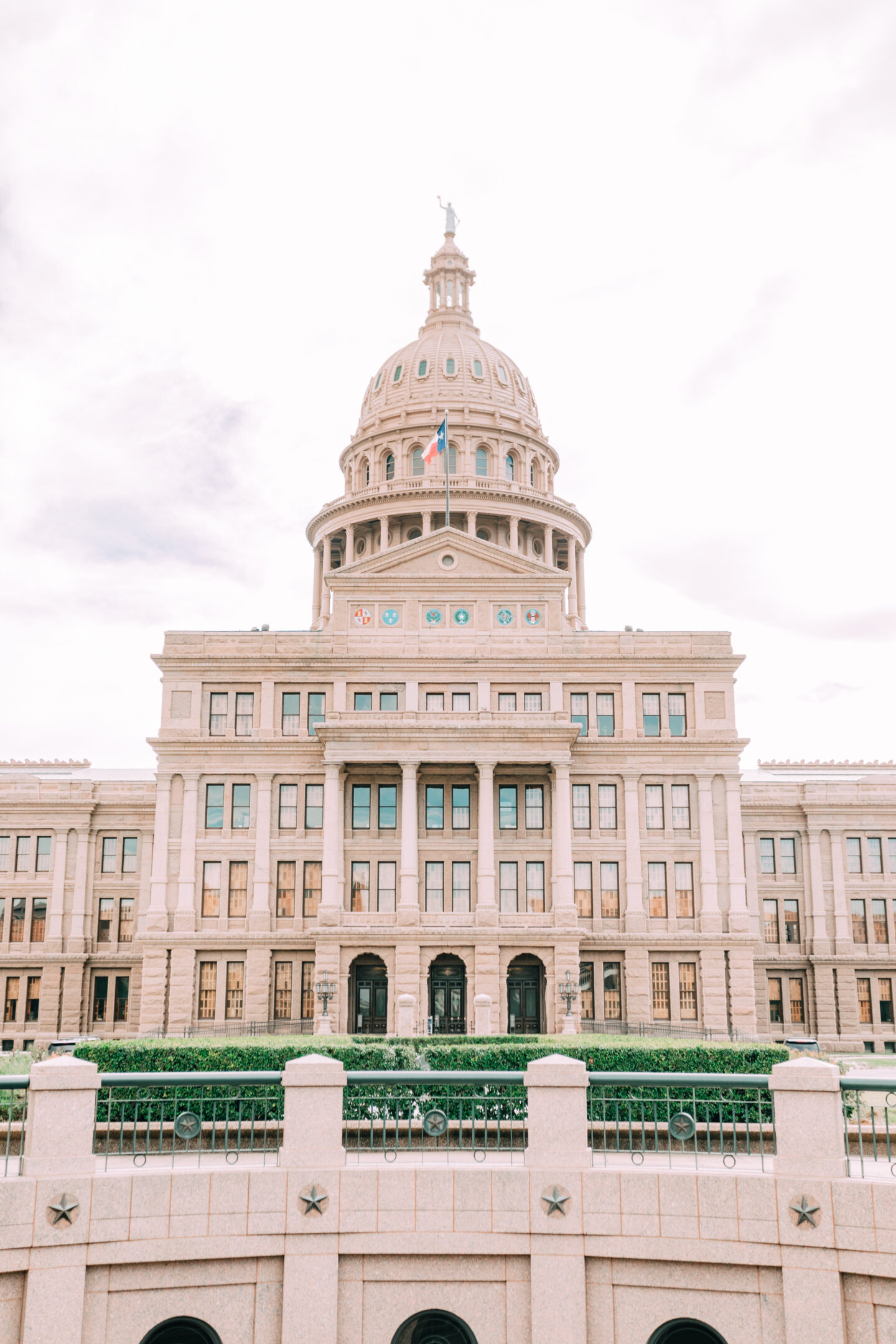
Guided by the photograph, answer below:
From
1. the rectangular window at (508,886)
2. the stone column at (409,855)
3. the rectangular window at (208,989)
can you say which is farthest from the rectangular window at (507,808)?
the rectangular window at (208,989)

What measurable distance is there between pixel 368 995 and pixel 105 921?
1706 cm

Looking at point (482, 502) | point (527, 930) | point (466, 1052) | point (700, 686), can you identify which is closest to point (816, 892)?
point (700, 686)

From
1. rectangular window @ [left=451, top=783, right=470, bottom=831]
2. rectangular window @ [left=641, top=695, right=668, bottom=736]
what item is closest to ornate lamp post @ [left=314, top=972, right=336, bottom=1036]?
rectangular window @ [left=451, top=783, right=470, bottom=831]

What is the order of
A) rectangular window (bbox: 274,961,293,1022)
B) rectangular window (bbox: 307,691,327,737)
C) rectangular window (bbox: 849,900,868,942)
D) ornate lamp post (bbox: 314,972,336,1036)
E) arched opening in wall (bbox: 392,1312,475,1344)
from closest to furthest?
arched opening in wall (bbox: 392,1312,475,1344)
ornate lamp post (bbox: 314,972,336,1036)
rectangular window (bbox: 274,961,293,1022)
rectangular window (bbox: 307,691,327,737)
rectangular window (bbox: 849,900,868,942)

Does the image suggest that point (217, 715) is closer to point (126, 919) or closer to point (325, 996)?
point (126, 919)

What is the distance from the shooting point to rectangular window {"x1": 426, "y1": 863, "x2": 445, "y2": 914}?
166 ft

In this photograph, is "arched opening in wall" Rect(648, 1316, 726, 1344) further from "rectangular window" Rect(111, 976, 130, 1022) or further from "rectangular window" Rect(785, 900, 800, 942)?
"rectangular window" Rect(111, 976, 130, 1022)

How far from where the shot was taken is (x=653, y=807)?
A: 5272 centimetres

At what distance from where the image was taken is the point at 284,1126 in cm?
1338

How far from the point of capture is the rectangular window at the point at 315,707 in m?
53.2

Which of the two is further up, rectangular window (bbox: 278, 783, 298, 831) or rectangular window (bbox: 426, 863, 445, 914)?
rectangular window (bbox: 278, 783, 298, 831)

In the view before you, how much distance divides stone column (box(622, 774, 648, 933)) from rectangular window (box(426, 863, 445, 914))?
8241mm

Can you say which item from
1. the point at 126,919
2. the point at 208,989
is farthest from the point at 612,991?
the point at 126,919

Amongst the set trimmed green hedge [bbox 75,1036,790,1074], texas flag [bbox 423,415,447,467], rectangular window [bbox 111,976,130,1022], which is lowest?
trimmed green hedge [bbox 75,1036,790,1074]
